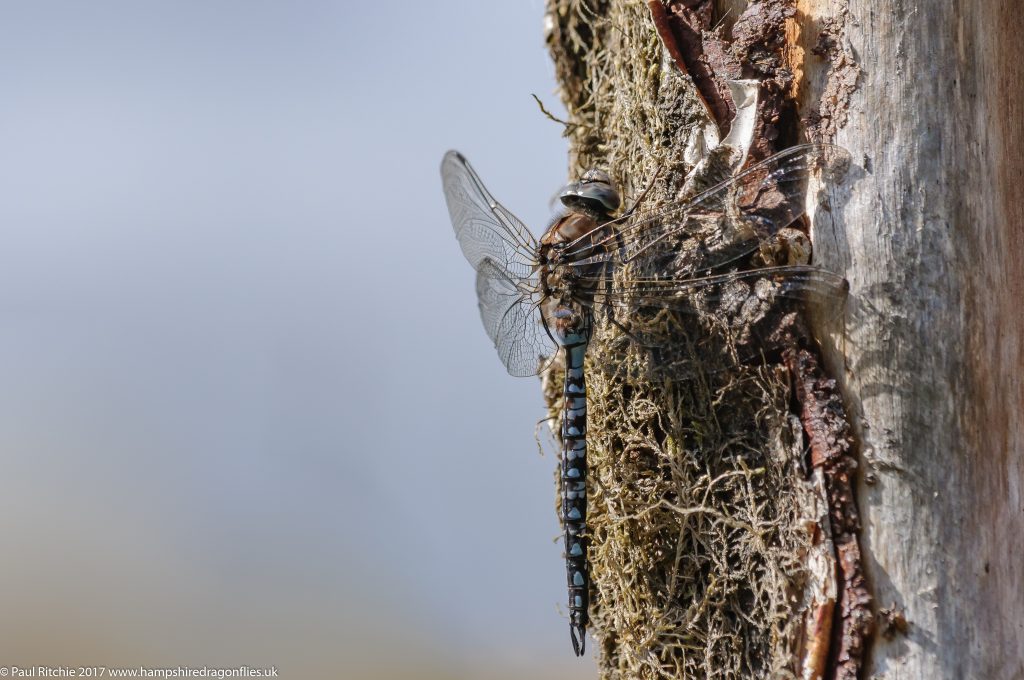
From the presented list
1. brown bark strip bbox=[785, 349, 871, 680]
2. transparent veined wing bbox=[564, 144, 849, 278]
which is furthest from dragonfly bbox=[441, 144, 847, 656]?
brown bark strip bbox=[785, 349, 871, 680]

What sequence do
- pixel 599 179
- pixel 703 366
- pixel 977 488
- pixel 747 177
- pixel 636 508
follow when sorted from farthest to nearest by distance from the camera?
pixel 599 179 → pixel 636 508 → pixel 703 366 → pixel 747 177 → pixel 977 488

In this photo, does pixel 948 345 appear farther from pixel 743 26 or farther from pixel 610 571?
pixel 610 571

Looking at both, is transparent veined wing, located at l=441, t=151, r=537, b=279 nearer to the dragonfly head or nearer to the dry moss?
the dragonfly head

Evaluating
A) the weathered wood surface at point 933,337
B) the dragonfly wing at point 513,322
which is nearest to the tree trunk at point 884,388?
the weathered wood surface at point 933,337

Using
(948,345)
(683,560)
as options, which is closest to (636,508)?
(683,560)

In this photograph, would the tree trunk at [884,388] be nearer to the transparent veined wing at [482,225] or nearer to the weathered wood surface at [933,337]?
the weathered wood surface at [933,337]

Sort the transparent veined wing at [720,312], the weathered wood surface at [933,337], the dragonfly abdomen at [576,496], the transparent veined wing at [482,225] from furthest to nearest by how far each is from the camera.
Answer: the transparent veined wing at [482,225] → the dragonfly abdomen at [576,496] → the transparent veined wing at [720,312] → the weathered wood surface at [933,337]
